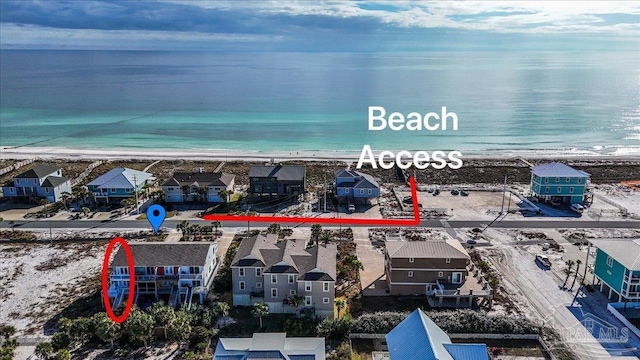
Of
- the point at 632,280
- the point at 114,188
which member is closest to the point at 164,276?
the point at 114,188

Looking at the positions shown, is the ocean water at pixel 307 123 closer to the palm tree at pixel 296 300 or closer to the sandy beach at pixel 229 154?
the sandy beach at pixel 229 154

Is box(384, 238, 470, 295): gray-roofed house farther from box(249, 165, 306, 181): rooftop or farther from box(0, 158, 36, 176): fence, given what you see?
box(0, 158, 36, 176): fence

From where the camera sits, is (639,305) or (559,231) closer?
(639,305)

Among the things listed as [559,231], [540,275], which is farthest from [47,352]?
[559,231]

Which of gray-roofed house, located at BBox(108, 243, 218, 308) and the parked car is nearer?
gray-roofed house, located at BBox(108, 243, 218, 308)

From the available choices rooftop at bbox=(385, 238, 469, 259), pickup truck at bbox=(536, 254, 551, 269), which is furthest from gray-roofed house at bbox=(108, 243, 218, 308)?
pickup truck at bbox=(536, 254, 551, 269)

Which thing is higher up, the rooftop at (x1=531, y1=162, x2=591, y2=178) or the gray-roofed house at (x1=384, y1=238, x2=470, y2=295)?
the rooftop at (x1=531, y1=162, x2=591, y2=178)

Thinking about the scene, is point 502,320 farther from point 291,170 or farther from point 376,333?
point 291,170
